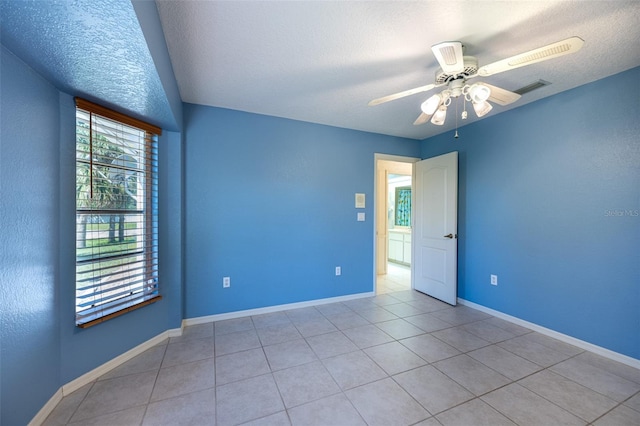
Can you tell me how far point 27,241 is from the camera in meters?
1.38

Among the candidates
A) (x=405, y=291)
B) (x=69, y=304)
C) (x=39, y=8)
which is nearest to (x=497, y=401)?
(x=405, y=291)

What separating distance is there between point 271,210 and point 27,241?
6.29ft

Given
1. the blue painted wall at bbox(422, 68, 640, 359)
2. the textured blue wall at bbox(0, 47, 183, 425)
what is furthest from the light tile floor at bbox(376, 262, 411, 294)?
the textured blue wall at bbox(0, 47, 183, 425)

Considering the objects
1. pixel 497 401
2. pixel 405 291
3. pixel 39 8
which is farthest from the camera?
pixel 405 291

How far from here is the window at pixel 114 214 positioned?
1774 mm

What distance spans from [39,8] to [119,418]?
208cm

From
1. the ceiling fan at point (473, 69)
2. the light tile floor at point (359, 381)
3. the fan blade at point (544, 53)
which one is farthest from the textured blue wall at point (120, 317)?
the fan blade at point (544, 53)

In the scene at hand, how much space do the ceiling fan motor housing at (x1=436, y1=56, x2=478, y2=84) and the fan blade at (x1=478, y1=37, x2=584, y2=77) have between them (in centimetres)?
18

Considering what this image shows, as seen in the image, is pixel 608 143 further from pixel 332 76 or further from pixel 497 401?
pixel 332 76

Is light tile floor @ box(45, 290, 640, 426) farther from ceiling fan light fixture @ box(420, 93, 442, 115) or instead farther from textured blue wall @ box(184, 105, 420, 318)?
ceiling fan light fixture @ box(420, 93, 442, 115)

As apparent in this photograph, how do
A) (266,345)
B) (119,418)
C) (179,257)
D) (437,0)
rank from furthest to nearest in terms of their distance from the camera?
(179,257), (266,345), (119,418), (437,0)

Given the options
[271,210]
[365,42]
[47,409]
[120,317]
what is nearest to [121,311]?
[120,317]

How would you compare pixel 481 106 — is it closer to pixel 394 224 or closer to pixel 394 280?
pixel 394 280

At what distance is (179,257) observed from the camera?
2.44m
